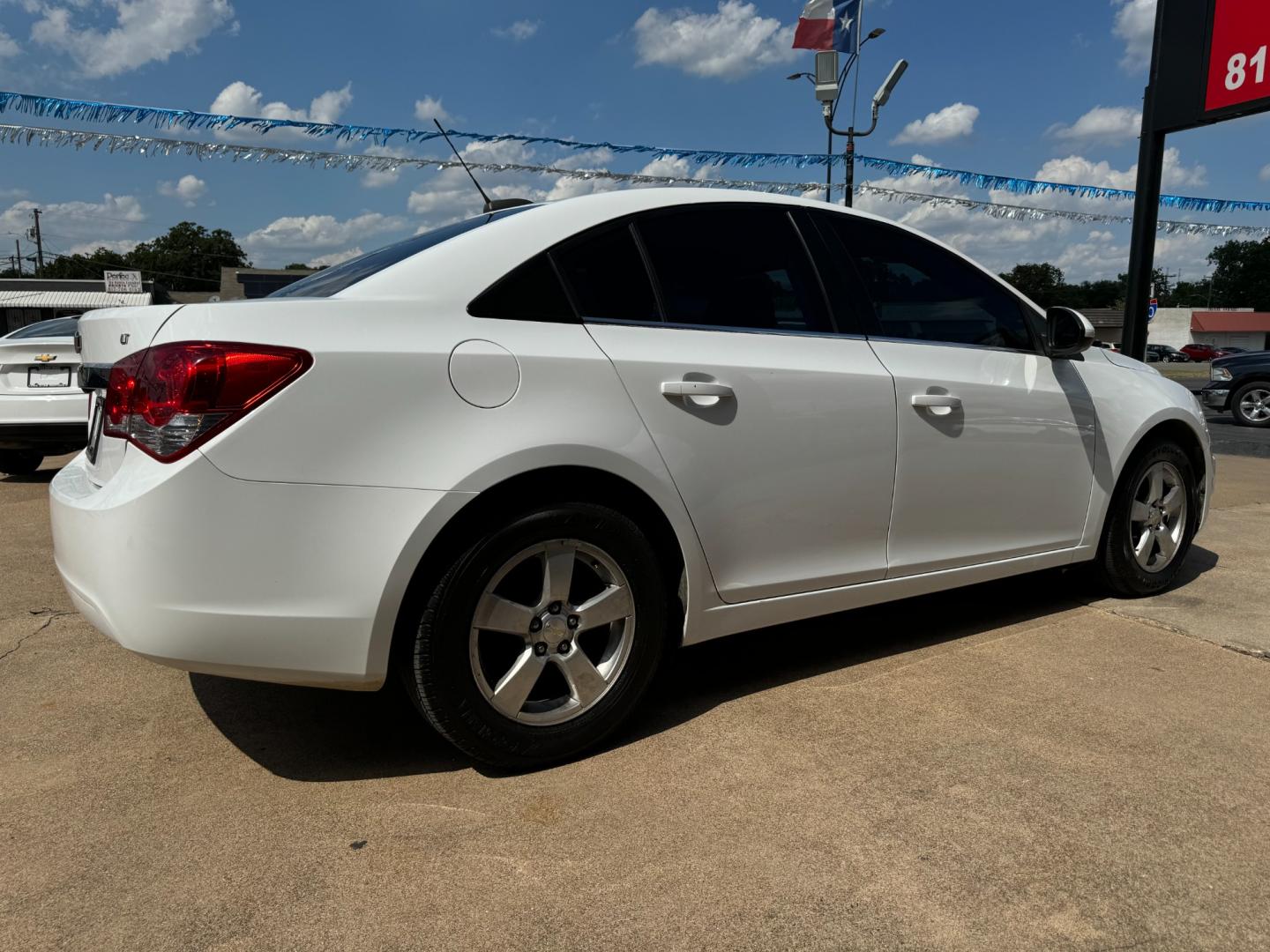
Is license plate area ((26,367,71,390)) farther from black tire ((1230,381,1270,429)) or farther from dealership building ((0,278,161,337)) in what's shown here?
dealership building ((0,278,161,337))

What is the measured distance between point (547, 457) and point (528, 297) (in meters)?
0.45

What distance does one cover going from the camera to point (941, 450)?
3223mm

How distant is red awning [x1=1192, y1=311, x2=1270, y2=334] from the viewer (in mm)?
84750

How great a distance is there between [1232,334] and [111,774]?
102 meters

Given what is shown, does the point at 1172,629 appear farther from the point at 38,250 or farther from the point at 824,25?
the point at 38,250

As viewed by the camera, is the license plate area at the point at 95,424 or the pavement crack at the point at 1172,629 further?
the pavement crack at the point at 1172,629

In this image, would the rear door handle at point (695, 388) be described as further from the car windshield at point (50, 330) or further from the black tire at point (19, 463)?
the black tire at point (19, 463)

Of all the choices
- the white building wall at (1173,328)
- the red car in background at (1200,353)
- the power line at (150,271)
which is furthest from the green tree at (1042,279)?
the power line at (150,271)

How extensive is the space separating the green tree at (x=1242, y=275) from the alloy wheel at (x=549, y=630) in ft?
455

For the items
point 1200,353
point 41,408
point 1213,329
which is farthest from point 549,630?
point 1213,329

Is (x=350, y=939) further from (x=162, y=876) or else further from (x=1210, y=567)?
(x=1210, y=567)

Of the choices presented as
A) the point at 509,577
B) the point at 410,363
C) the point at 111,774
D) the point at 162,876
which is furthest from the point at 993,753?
the point at 111,774

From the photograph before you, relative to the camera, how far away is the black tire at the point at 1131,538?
13.1 feet

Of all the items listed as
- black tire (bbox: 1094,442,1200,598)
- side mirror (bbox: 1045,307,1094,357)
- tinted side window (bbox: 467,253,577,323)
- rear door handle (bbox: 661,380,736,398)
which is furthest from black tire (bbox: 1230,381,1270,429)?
tinted side window (bbox: 467,253,577,323)
